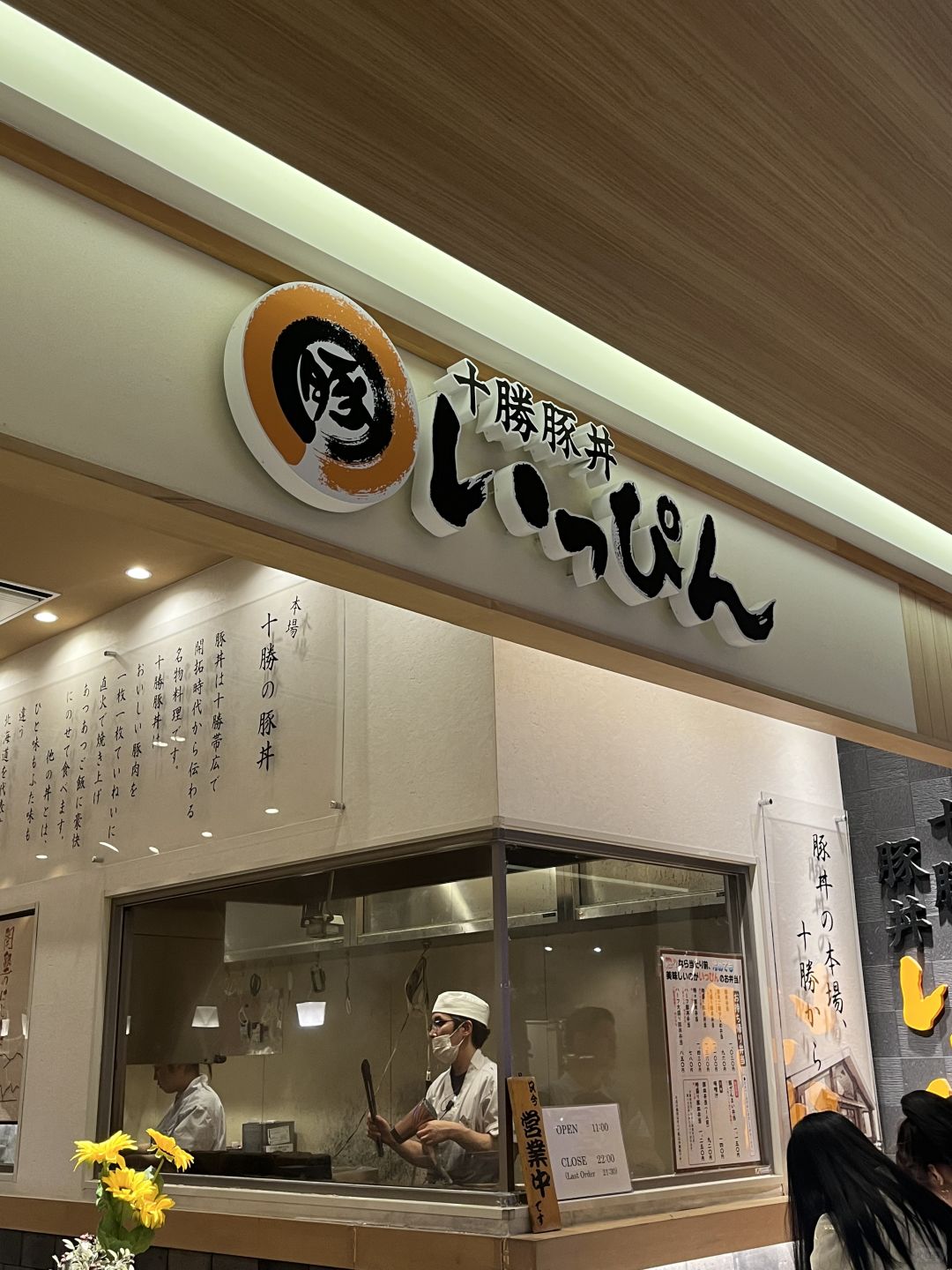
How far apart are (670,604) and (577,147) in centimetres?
116

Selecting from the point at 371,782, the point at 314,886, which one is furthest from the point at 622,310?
the point at 314,886

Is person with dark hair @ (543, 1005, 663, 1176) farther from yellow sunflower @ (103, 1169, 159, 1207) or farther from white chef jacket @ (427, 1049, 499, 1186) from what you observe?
yellow sunflower @ (103, 1169, 159, 1207)

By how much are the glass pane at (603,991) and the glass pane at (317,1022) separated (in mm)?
154

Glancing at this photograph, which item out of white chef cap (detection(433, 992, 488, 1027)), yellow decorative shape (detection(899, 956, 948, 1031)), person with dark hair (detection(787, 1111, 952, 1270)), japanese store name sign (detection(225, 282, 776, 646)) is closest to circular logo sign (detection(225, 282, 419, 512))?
japanese store name sign (detection(225, 282, 776, 646))

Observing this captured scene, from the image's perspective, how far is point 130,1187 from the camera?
235 centimetres

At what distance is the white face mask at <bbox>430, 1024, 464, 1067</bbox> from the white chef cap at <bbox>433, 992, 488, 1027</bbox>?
5cm

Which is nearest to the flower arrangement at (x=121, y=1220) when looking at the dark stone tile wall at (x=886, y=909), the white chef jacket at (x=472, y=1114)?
the white chef jacket at (x=472, y=1114)

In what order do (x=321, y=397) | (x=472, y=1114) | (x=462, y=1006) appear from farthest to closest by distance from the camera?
(x=462, y=1006) < (x=472, y=1114) < (x=321, y=397)

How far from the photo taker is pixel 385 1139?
3.50 metres

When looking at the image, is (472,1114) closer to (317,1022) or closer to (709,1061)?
(317,1022)

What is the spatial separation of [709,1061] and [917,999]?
99cm

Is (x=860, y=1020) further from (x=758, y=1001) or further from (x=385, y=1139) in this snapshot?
(x=385, y=1139)

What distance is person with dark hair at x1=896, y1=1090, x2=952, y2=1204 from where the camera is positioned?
265 centimetres

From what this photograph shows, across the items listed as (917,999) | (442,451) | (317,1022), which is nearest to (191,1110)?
(317,1022)
